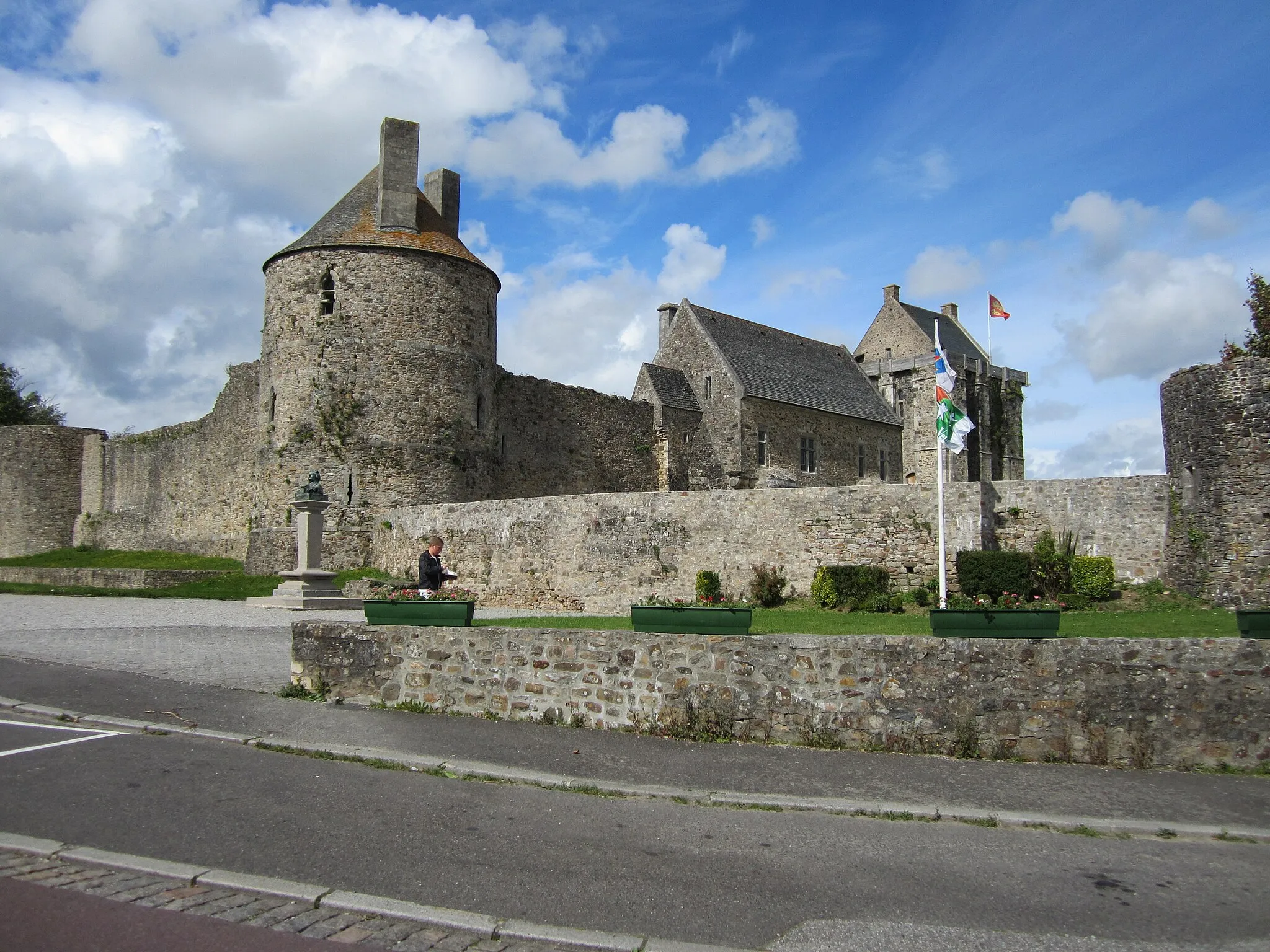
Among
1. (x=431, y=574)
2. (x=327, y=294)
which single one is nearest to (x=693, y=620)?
(x=431, y=574)

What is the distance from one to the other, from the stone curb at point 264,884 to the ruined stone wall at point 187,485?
25164 mm

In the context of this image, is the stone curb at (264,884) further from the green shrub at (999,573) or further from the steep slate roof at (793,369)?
the steep slate roof at (793,369)

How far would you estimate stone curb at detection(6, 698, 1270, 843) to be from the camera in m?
6.66

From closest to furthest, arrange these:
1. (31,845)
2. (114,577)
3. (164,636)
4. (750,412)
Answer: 1. (31,845)
2. (164,636)
3. (114,577)
4. (750,412)

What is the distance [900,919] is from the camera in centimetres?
505

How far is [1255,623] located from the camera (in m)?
8.58

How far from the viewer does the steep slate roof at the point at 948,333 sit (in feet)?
158

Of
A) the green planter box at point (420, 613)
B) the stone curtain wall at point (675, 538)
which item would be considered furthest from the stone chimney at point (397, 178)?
the green planter box at point (420, 613)

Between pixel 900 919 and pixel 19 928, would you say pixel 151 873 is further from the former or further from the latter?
pixel 900 919

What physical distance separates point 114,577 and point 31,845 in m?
22.1

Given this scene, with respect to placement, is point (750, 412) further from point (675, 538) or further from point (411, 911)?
point (411, 911)

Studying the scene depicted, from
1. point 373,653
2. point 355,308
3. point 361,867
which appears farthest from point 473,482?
point 361,867

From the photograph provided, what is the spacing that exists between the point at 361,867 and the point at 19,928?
1715 millimetres

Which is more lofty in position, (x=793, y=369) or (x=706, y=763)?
(x=793, y=369)
